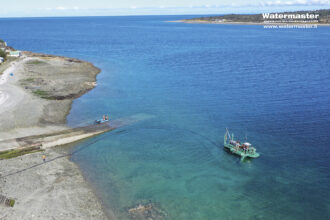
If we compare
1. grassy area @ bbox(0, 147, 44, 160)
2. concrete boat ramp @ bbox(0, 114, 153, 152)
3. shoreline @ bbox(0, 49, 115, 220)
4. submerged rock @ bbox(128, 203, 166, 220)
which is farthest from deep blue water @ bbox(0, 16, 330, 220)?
grassy area @ bbox(0, 147, 44, 160)

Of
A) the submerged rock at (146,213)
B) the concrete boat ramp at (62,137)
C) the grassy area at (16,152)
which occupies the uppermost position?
the concrete boat ramp at (62,137)

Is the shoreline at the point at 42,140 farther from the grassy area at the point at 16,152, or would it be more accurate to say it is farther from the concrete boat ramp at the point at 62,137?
the grassy area at the point at 16,152

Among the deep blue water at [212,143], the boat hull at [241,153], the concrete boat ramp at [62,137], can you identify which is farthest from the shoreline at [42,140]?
the boat hull at [241,153]

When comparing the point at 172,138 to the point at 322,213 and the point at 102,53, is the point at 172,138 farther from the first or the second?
the point at 102,53

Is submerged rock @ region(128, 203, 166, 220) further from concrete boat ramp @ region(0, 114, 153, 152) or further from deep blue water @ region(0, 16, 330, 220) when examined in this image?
concrete boat ramp @ region(0, 114, 153, 152)

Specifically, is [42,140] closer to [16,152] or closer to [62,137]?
[62,137]

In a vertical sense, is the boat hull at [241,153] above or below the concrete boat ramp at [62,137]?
above

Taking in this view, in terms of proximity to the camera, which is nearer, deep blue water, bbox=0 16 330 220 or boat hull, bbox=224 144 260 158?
deep blue water, bbox=0 16 330 220
